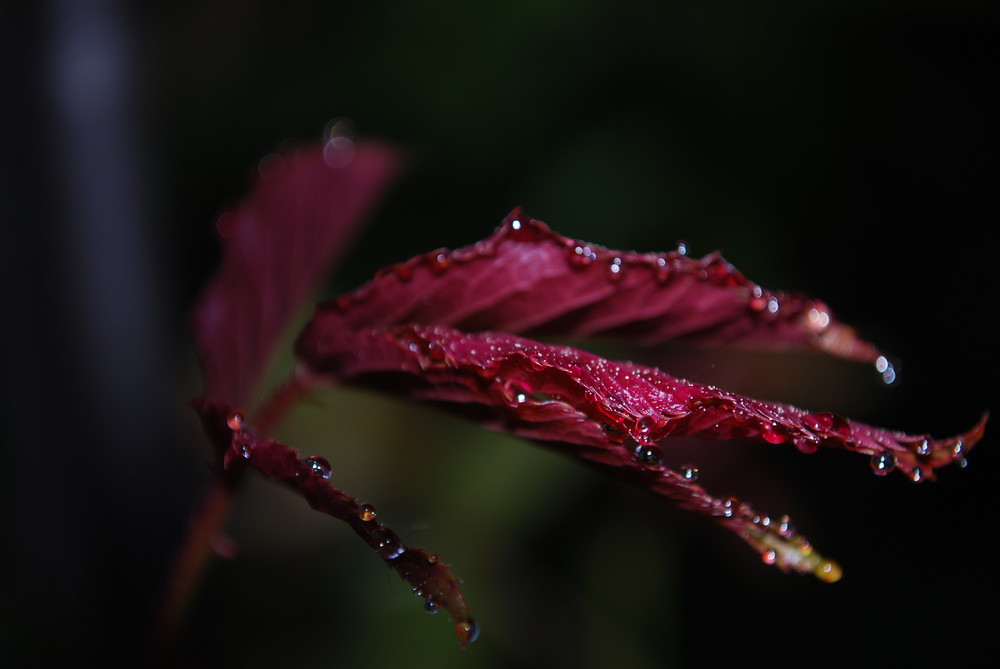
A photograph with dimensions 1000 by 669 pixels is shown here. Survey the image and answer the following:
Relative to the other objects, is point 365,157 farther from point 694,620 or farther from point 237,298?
point 694,620

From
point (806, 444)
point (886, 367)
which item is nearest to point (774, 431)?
point (806, 444)

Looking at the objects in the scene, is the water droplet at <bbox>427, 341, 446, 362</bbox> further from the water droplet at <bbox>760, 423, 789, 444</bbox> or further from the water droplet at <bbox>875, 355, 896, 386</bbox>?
the water droplet at <bbox>875, 355, 896, 386</bbox>

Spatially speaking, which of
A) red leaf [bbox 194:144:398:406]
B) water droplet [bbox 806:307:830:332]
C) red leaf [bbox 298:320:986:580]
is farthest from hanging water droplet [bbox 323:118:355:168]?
water droplet [bbox 806:307:830:332]

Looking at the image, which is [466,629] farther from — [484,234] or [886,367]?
[484,234]

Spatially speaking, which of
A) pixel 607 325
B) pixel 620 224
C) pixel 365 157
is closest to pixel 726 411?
pixel 607 325

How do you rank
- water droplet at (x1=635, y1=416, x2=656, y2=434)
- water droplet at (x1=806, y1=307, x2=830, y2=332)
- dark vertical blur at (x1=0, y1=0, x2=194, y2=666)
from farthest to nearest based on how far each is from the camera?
dark vertical blur at (x1=0, y1=0, x2=194, y2=666) < water droplet at (x1=806, y1=307, x2=830, y2=332) < water droplet at (x1=635, y1=416, x2=656, y2=434)

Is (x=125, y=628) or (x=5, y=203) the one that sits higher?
(x=5, y=203)

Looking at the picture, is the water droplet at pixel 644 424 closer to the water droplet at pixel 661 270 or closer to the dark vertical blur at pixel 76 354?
the water droplet at pixel 661 270

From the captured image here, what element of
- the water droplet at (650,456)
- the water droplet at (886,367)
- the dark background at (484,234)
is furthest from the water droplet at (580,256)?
the dark background at (484,234)
